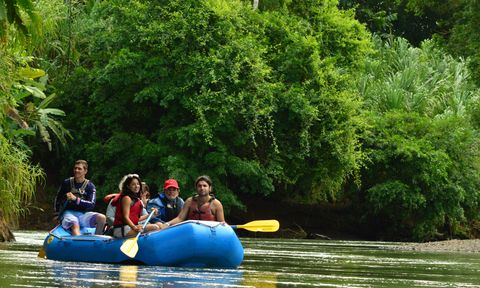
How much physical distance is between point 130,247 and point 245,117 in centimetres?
1661

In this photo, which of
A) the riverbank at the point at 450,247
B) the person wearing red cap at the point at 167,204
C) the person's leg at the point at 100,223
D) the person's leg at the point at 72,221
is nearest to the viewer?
the person wearing red cap at the point at 167,204

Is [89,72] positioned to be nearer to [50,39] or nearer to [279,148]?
[50,39]

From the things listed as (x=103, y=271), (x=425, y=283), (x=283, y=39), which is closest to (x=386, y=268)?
(x=425, y=283)

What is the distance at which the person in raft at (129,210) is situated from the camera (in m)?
15.0

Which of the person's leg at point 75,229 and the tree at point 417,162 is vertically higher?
the tree at point 417,162

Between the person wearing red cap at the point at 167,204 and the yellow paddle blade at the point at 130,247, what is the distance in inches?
48.7

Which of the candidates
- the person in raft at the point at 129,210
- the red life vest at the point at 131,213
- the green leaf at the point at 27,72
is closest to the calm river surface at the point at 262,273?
the person in raft at the point at 129,210

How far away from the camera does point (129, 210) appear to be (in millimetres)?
15180

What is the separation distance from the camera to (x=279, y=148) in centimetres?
3247

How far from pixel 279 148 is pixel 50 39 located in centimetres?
721

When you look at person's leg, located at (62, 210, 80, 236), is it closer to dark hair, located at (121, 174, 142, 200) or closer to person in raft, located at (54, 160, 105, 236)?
person in raft, located at (54, 160, 105, 236)

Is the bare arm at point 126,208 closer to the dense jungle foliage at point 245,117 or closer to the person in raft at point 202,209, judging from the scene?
the person in raft at point 202,209

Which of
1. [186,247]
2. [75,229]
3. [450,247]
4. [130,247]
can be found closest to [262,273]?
[186,247]

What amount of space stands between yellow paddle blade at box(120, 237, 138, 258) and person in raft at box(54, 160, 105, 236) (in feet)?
5.12
